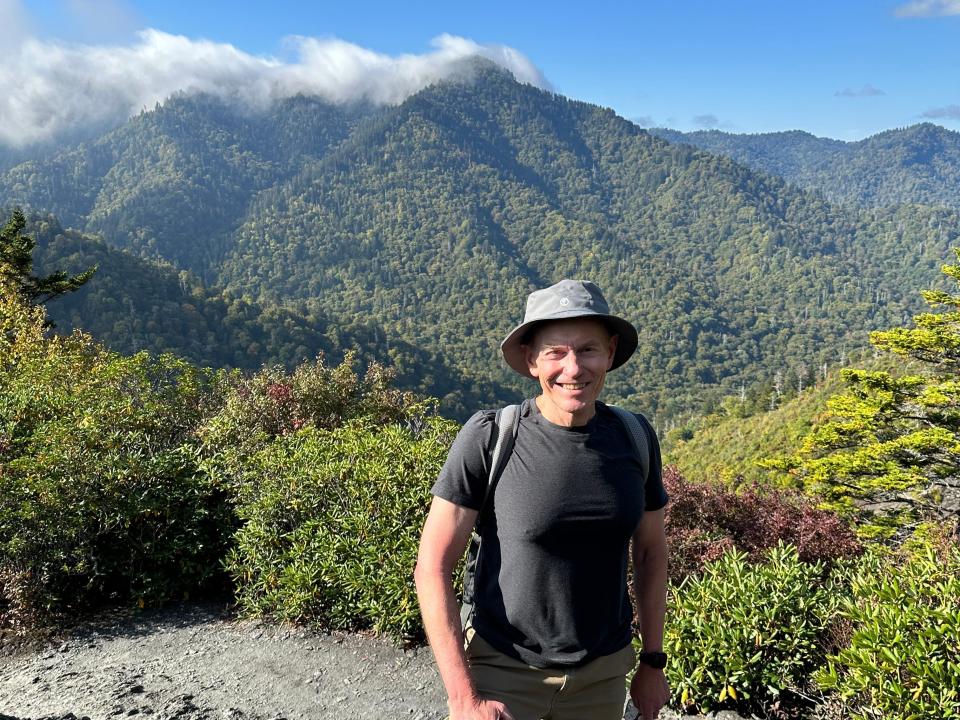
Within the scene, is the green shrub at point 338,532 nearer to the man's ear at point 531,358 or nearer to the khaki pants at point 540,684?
the khaki pants at point 540,684

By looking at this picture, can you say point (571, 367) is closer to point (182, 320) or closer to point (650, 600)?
point (650, 600)

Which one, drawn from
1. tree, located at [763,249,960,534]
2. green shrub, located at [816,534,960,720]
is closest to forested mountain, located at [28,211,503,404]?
tree, located at [763,249,960,534]

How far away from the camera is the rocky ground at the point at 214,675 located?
13.0 feet

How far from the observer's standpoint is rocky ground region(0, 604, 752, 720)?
397cm

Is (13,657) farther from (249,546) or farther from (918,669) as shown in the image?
(918,669)

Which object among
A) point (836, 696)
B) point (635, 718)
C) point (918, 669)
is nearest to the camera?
point (635, 718)

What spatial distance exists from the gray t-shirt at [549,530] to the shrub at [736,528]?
3.31 metres

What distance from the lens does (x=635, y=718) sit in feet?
6.43

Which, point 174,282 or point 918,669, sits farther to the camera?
point 174,282

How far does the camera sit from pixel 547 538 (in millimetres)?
1637

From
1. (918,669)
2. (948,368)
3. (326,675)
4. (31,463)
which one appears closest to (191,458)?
(31,463)

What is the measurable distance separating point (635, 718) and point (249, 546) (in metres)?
4.00

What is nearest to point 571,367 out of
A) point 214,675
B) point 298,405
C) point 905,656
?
point 905,656

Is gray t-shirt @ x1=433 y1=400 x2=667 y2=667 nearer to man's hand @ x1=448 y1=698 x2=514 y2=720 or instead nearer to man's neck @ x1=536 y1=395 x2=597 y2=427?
man's neck @ x1=536 y1=395 x2=597 y2=427
